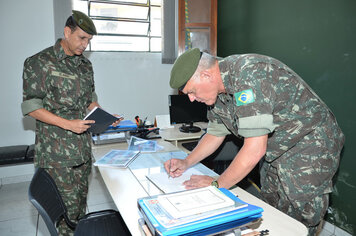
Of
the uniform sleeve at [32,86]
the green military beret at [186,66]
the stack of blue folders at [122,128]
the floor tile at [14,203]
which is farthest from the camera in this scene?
the floor tile at [14,203]

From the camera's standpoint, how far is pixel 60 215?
1422mm

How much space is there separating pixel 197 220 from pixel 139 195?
569mm

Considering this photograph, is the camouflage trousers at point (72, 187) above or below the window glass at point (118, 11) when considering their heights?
below

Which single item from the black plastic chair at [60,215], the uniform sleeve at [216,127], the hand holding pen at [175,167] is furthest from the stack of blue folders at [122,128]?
the uniform sleeve at [216,127]

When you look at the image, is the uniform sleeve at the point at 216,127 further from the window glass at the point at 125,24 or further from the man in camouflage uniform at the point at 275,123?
the window glass at the point at 125,24

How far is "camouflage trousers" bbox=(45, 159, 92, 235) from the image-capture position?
1.83m

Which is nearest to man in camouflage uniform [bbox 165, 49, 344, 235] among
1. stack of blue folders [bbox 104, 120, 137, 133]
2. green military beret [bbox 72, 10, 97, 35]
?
green military beret [bbox 72, 10, 97, 35]

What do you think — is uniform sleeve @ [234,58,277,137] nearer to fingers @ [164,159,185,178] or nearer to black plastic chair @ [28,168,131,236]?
fingers @ [164,159,185,178]

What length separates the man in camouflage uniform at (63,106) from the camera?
5.75 feet

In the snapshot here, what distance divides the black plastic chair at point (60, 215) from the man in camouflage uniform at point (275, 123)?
23.1 inches

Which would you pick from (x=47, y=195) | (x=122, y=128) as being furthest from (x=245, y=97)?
(x=122, y=128)

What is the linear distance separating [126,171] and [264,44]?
2.36m

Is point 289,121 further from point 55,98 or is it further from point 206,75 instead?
point 55,98

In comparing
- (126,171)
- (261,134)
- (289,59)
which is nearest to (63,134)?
(126,171)
